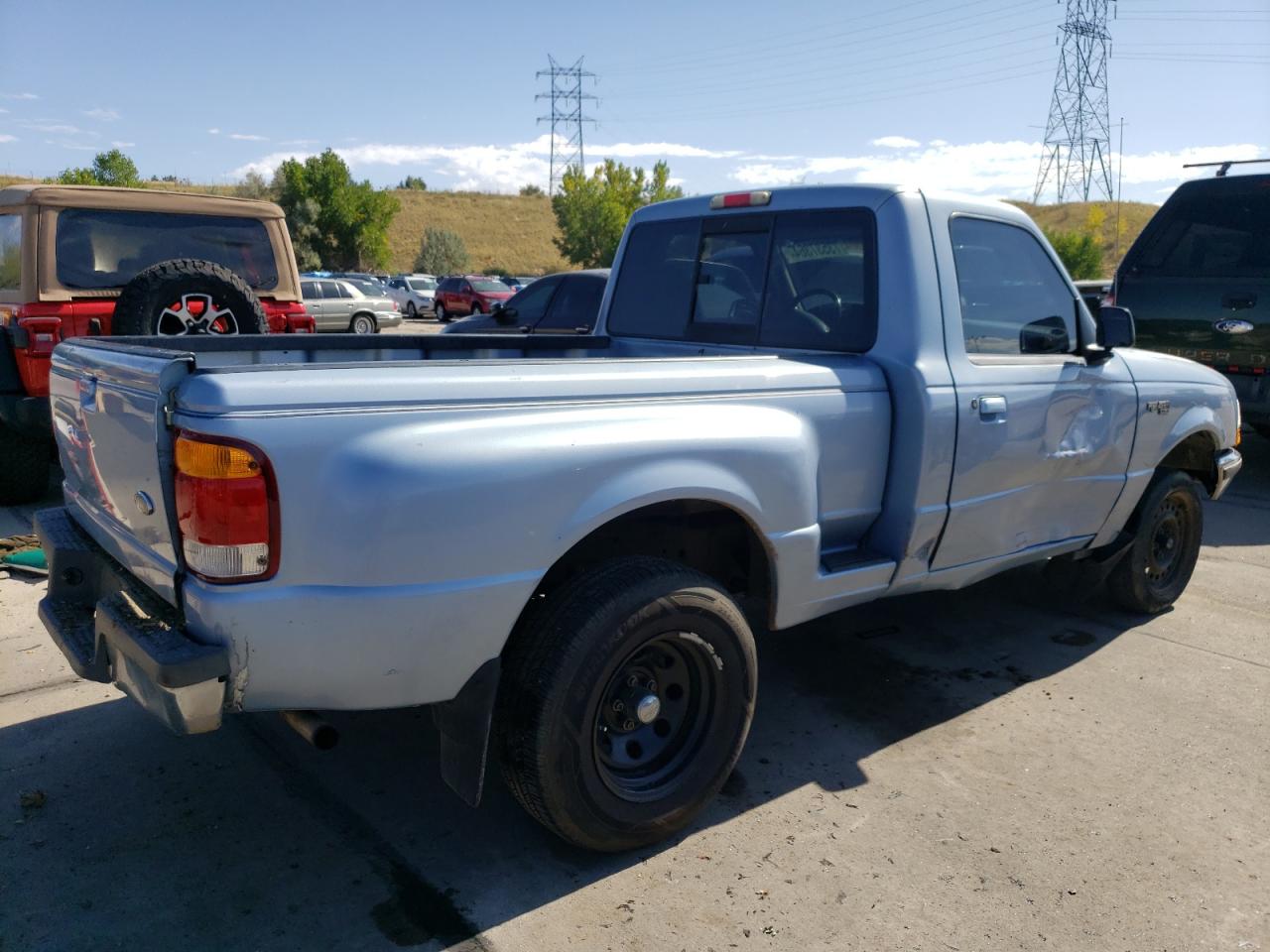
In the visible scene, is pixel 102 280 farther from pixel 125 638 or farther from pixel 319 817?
pixel 125 638

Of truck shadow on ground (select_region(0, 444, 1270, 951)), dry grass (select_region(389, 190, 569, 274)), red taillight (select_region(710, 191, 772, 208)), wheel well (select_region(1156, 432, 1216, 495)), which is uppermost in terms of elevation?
dry grass (select_region(389, 190, 569, 274))

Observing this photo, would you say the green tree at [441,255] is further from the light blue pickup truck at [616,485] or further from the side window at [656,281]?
the light blue pickup truck at [616,485]

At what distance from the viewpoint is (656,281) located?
4457mm

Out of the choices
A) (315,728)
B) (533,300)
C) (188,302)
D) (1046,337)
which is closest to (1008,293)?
(1046,337)

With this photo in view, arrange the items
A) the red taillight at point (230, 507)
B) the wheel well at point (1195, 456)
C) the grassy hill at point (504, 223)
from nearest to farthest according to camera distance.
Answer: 1. the red taillight at point (230, 507)
2. the wheel well at point (1195, 456)
3. the grassy hill at point (504, 223)

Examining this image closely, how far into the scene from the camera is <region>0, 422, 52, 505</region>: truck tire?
6617mm

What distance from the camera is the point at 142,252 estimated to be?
Result: 716 centimetres

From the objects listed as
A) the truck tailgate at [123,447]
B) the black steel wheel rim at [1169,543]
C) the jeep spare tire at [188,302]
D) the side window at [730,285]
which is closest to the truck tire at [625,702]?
the truck tailgate at [123,447]

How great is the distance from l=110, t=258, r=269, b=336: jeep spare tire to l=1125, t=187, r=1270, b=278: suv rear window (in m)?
6.67

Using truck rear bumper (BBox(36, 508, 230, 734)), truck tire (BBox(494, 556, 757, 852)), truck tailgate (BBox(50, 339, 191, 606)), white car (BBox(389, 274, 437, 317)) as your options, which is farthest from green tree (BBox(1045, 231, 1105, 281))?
truck rear bumper (BBox(36, 508, 230, 734))

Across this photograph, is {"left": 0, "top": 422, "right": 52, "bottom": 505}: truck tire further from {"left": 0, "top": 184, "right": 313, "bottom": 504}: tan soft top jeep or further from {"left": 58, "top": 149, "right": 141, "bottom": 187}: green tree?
{"left": 58, "top": 149, "right": 141, "bottom": 187}: green tree

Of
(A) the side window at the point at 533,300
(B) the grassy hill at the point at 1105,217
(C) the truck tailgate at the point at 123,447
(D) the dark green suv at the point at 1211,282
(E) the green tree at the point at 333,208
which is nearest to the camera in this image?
(C) the truck tailgate at the point at 123,447

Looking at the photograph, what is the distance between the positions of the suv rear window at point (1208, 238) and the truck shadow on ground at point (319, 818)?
15.8 ft

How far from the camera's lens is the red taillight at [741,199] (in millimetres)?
3975
